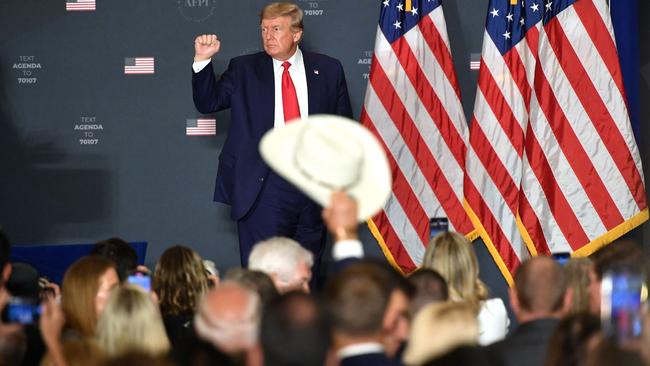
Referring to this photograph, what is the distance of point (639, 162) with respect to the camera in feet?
27.3

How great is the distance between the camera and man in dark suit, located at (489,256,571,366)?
4250 mm

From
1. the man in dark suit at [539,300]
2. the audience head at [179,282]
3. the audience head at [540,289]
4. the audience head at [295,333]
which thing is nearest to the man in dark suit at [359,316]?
the audience head at [295,333]

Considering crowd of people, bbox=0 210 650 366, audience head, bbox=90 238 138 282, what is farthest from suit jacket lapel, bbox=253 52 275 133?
crowd of people, bbox=0 210 650 366

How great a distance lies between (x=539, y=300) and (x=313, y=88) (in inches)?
142

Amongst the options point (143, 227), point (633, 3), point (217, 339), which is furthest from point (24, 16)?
point (217, 339)

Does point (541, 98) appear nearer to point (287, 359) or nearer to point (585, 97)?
point (585, 97)

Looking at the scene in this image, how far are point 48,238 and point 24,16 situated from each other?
5.29 feet

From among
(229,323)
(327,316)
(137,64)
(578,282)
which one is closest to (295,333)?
(327,316)

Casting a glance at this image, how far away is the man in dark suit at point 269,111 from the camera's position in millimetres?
7730

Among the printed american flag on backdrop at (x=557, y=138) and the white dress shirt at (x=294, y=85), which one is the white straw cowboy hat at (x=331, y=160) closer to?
the white dress shirt at (x=294, y=85)

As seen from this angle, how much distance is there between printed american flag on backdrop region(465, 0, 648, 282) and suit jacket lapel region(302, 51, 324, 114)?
1.27 meters

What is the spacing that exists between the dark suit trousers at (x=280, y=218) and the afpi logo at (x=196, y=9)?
60.1 inches

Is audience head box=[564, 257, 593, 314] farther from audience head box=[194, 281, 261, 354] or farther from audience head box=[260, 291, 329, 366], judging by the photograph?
audience head box=[260, 291, 329, 366]

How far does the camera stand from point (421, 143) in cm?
845
